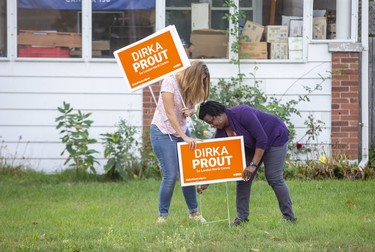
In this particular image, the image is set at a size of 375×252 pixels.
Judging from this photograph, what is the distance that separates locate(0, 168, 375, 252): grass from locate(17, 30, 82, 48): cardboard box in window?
1832 mm

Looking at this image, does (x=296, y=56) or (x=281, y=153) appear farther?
(x=296, y=56)

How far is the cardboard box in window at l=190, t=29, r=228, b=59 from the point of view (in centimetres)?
1241

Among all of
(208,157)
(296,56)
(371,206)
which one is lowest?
(371,206)

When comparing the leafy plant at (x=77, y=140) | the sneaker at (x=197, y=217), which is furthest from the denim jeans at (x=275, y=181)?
the leafy plant at (x=77, y=140)

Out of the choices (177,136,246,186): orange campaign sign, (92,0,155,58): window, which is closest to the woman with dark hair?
(177,136,246,186): orange campaign sign

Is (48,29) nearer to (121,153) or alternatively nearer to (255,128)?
(121,153)

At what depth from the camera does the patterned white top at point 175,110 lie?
317 inches

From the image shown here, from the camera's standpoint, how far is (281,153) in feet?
26.0

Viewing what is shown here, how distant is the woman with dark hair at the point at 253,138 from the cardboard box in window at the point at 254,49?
15.1ft

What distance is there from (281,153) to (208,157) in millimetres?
647

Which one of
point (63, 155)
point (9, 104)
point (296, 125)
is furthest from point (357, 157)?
point (9, 104)

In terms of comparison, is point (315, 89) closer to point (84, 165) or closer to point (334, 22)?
point (334, 22)

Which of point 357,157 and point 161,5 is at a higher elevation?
Result: point 161,5

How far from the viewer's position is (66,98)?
12344 millimetres
